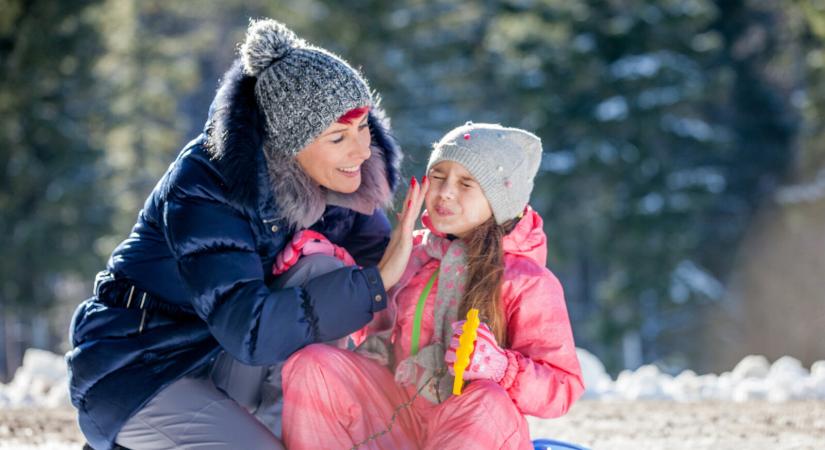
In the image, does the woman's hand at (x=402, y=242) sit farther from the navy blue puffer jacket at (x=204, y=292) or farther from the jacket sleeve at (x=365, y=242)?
the jacket sleeve at (x=365, y=242)

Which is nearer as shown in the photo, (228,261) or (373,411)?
(228,261)

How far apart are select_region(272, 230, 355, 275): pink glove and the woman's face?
0.57 ft

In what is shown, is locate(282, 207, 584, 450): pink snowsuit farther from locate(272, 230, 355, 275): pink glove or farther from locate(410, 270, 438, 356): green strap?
locate(272, 230, 355, 275): pink glove

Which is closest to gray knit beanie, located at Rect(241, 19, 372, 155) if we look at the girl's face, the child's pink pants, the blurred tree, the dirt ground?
the girl's face

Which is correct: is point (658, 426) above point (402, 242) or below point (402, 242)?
below

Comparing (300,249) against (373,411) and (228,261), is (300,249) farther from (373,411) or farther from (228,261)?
(373,411)

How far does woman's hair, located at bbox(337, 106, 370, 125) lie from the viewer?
3.96 meters

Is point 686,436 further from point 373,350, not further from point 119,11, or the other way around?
point 119,11

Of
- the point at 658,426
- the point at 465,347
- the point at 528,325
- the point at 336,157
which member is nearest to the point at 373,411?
the point at 465,347

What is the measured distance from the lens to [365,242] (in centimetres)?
434

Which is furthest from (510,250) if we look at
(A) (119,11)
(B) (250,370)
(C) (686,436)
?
(A) (119,11)

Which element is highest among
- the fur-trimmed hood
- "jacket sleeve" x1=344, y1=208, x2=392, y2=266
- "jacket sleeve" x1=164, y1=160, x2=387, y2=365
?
the fur-trimmed hood

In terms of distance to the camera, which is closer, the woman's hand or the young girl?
the young girl

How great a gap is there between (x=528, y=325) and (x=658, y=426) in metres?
2.36
